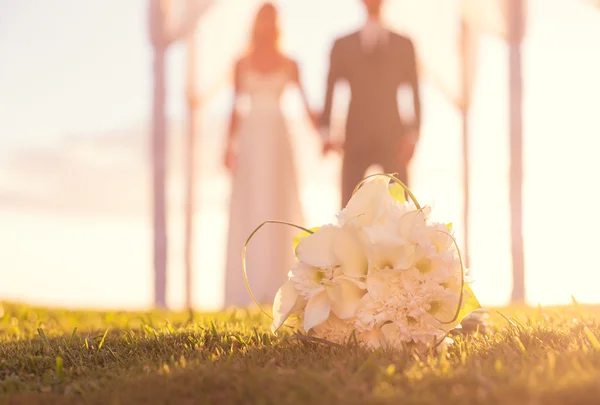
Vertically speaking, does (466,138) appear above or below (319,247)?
above

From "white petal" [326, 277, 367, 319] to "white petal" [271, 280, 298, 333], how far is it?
6.8 inches

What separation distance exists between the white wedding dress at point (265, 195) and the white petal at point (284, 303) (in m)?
5.18

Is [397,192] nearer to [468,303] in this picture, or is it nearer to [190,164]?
[468,303]

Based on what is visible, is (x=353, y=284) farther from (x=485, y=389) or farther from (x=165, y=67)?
(x=165, y=67)

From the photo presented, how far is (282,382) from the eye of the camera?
5.77 ft

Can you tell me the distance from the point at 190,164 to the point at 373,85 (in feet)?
8.95

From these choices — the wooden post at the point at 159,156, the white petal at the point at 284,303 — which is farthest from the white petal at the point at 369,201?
the wooden post at the point at 159,156

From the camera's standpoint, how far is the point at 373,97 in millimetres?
6141

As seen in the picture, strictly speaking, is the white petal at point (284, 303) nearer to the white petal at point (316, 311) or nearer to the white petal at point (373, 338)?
the white petal at point (316, 311)

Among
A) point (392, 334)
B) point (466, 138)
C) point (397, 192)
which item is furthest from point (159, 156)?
point (392, 334)

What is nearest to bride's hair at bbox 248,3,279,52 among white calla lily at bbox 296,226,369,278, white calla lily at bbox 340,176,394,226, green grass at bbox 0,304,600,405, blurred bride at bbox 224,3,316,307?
blurred bride at bbox 224,3,316,307

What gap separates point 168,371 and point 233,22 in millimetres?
6646

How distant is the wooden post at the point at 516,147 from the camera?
736cm

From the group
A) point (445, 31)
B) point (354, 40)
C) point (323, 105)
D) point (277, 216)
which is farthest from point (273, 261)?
point (445, 31)
